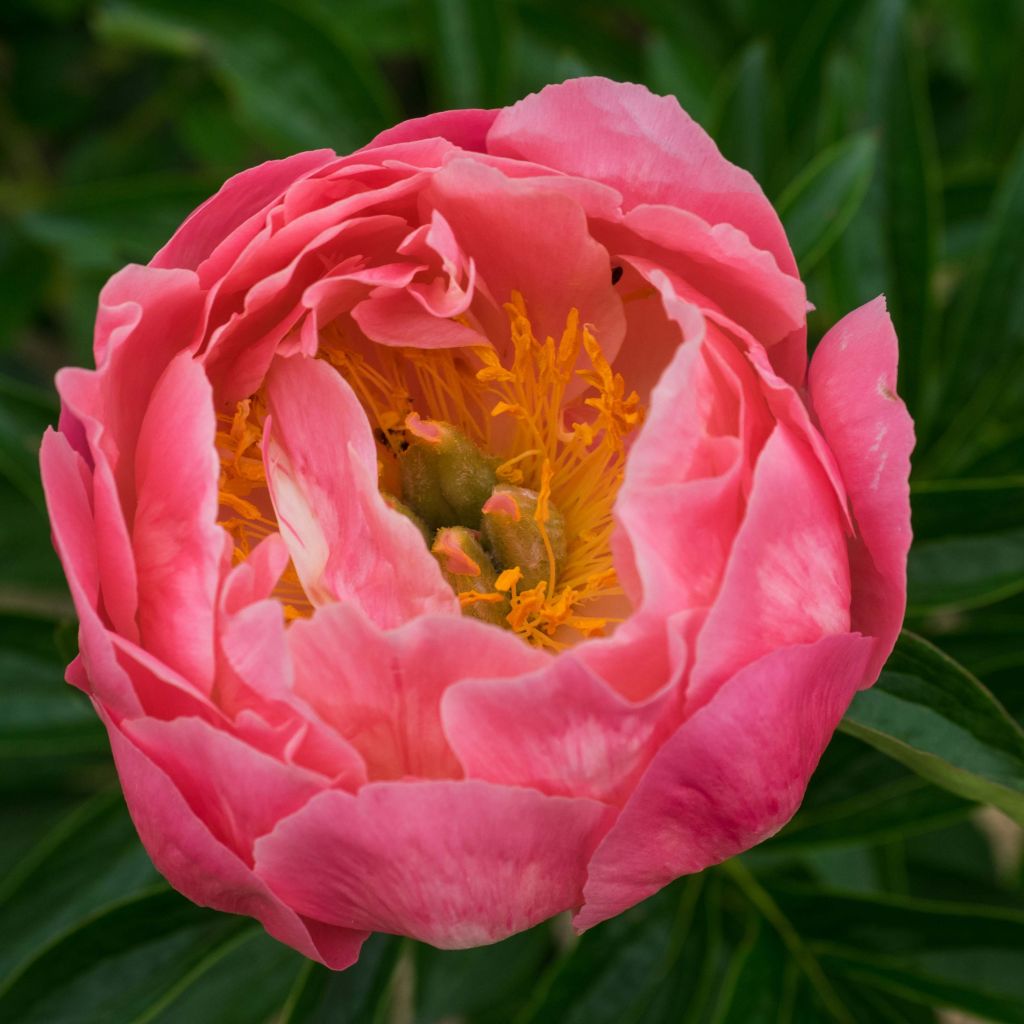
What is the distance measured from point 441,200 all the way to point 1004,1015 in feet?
2.24

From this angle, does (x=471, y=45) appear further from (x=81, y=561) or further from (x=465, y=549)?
(x=81, y=561)

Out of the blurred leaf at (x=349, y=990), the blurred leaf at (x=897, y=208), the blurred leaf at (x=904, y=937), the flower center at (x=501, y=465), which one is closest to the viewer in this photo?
the flower center at (x=501, y=465)

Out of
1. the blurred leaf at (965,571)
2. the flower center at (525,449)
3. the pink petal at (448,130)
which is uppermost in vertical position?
the pink petal at (448,130)

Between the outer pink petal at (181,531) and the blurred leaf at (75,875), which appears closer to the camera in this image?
the outer pink petal at (181,531)

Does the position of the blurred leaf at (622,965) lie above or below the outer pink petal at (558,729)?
below

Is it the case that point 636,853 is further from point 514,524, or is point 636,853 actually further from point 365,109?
point 365,109

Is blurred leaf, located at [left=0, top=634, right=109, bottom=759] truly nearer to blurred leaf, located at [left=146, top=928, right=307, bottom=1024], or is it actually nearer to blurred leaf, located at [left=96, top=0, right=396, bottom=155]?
blurred leaf, located at [left=146, top=928, right=307, bottom=1024]

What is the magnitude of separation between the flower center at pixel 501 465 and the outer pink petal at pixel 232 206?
3.7 inches

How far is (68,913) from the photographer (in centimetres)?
99

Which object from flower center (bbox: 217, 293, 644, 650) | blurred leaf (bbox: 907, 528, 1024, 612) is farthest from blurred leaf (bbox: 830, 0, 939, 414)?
flower center (bbox: 217, 293, 644, 650)

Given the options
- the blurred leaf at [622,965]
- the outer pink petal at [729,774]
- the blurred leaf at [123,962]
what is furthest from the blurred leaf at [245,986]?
the outer pink petal at [729,774]

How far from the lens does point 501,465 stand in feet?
2.71

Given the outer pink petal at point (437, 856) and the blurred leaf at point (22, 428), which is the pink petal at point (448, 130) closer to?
the outer pink petal at point (437, 856)

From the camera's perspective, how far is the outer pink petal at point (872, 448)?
602 millimetres
